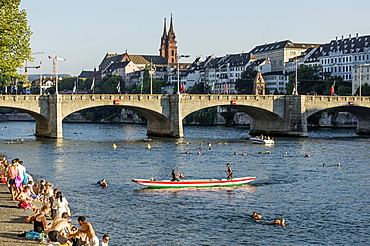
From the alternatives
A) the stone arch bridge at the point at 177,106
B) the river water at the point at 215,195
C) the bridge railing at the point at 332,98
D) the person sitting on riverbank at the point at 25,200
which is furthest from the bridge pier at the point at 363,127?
the person sitting on riverbank at the point at 25,200

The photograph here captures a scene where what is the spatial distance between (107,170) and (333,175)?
71.9ft

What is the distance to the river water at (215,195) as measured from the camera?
3697 centimetres

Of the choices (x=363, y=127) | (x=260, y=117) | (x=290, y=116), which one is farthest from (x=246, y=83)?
(x=290, y=116)

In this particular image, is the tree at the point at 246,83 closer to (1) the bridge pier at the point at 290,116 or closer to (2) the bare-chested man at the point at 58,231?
(1) the bridge pier at the point at 290,116

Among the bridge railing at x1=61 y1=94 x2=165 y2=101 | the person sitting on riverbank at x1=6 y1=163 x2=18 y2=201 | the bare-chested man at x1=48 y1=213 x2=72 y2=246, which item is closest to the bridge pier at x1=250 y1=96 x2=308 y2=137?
the bridge railing at x1=61 y1=94 x2=165 y2=101

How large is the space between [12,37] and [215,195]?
23.0 meters

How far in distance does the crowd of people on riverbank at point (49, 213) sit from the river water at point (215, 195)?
9.24ft

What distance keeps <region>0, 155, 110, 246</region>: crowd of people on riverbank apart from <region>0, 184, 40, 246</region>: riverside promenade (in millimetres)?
459

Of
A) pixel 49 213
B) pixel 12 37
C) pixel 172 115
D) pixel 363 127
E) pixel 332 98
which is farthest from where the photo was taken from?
pixel 363 127

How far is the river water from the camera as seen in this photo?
36969 mm

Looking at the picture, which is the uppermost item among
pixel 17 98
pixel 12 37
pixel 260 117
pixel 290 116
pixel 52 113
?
pixel 12 37

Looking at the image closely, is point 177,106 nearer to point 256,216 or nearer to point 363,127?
point 363,127

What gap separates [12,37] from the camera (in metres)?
→ 56.9

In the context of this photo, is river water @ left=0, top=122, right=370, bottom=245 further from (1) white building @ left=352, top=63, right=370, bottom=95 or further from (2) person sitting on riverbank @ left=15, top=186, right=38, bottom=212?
(1) white building @ left=352, top=63, right=370, bottom=95
